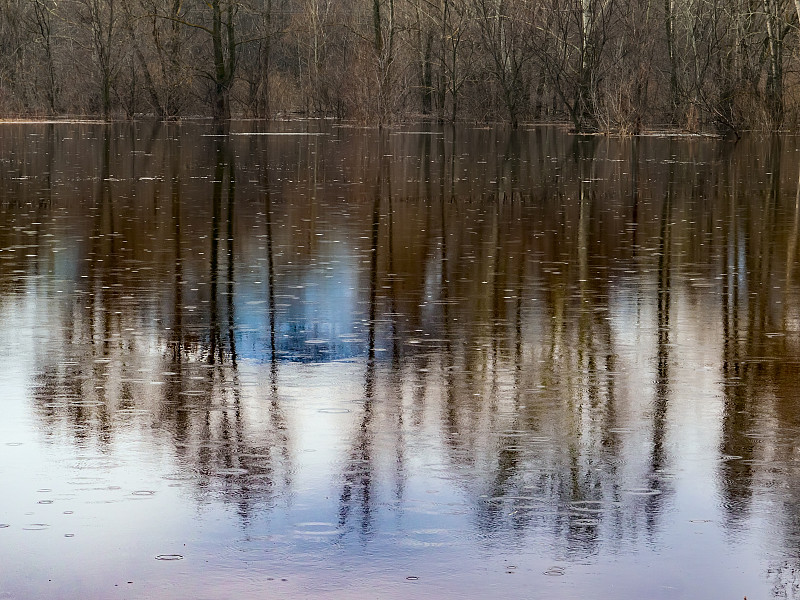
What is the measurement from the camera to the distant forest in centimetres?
4688

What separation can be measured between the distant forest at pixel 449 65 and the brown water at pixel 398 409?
1227 inches

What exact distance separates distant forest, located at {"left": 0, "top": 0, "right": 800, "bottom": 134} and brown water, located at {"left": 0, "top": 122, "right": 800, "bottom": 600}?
102 feet

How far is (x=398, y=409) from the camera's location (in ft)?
23.9

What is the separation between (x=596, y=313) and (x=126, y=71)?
53.3m

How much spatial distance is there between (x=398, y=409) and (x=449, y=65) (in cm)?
5723

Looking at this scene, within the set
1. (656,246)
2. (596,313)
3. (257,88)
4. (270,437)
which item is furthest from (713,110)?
(270,437)

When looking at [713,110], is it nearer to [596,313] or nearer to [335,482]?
[596,313]

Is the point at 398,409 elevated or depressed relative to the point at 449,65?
depressed

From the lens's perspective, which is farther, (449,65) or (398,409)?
(449,65)

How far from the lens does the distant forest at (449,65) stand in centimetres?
4688

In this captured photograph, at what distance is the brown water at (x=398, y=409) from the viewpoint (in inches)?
197

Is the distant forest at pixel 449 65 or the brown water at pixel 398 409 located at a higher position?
the distant forest at pixel 449 65

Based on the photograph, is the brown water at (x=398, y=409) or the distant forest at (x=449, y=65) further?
the distant forest at (x=449, y=65)

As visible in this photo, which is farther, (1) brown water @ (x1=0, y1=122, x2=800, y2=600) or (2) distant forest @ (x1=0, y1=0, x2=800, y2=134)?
(2) distant forest @ (x1=0, y1=0, x2=800, y2=134)
